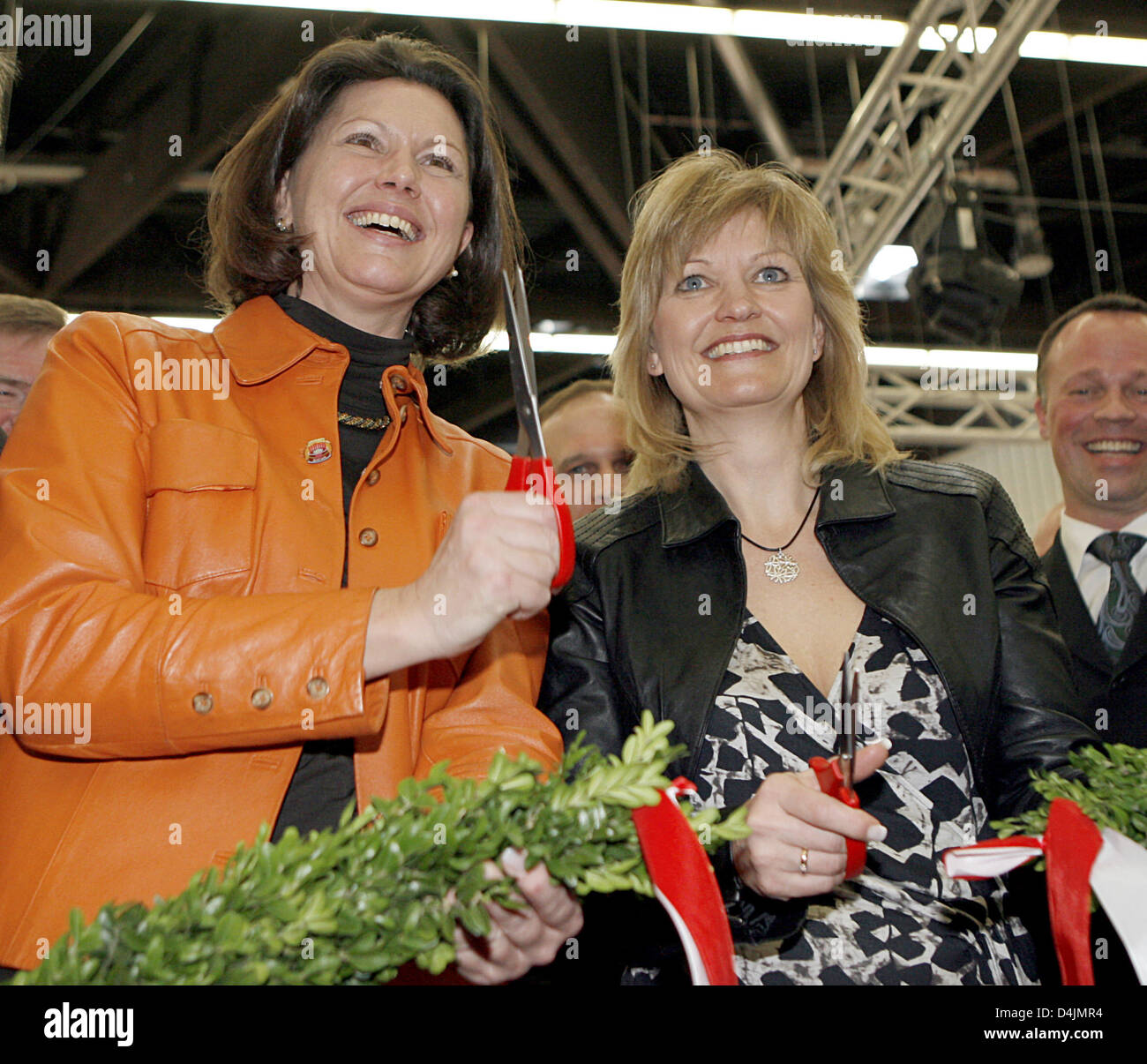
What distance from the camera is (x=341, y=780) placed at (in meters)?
1.44

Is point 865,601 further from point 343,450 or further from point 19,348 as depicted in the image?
point 19,348

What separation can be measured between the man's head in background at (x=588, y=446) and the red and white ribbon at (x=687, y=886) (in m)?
2.17

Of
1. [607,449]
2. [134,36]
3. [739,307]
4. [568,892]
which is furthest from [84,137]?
[568,892]

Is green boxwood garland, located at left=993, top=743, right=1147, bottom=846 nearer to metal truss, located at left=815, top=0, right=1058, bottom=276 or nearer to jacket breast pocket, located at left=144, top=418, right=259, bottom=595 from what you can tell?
jacket breast pocket, located at left=144, top=418, right=259, bottom=595

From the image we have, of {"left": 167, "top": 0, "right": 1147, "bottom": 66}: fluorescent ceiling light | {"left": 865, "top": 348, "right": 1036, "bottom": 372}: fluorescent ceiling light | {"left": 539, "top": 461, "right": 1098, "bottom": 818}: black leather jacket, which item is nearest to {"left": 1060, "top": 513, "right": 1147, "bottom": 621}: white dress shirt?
{"left": 539, "top": 461, "right": 1098, "bottom": 818}: black leather jacket

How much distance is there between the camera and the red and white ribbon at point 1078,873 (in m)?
1.00

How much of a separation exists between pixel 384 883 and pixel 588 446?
2.47 metres

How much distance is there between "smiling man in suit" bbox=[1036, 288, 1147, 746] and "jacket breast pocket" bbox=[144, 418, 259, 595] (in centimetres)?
184

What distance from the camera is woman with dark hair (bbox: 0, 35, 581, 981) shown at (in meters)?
1.18

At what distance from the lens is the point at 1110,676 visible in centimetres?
248

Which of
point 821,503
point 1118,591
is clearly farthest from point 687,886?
point 1118,591
